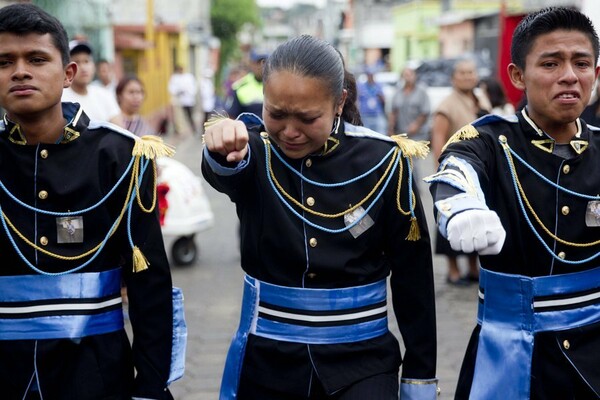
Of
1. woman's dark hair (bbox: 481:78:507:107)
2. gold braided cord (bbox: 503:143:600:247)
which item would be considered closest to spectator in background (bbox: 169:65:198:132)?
woman's dark hair (bbox: 481:78:507:107)

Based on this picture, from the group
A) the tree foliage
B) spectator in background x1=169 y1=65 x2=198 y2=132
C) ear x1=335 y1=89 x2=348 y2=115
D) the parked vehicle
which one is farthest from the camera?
the tree foliage

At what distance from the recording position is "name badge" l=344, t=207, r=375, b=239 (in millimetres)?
3123

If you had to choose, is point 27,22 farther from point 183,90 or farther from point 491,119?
point 183,90

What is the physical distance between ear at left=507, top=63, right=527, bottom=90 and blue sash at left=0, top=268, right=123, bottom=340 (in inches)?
58.9

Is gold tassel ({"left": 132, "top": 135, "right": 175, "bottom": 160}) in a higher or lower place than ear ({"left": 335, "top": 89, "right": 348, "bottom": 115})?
lower

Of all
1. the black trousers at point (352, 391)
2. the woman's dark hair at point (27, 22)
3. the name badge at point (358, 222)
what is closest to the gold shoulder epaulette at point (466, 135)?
the name badge at point (358, 222)

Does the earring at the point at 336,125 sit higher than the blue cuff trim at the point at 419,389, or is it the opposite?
the earring at the point at 336,125

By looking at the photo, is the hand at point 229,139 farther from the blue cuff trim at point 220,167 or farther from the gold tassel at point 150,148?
the gold tassel at point 150,148

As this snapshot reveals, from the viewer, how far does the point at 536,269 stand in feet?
10.0

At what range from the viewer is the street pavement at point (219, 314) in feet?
18.7

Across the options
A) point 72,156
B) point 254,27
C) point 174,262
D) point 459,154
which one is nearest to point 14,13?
point 72,156

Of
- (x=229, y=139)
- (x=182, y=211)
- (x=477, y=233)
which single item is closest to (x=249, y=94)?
(x=182, y=211)

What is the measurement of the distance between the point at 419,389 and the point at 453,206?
0.88 meters

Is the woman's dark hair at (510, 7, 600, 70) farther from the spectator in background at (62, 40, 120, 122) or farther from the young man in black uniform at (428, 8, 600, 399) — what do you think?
the spectator in background at (62, 40, 120, 122)
